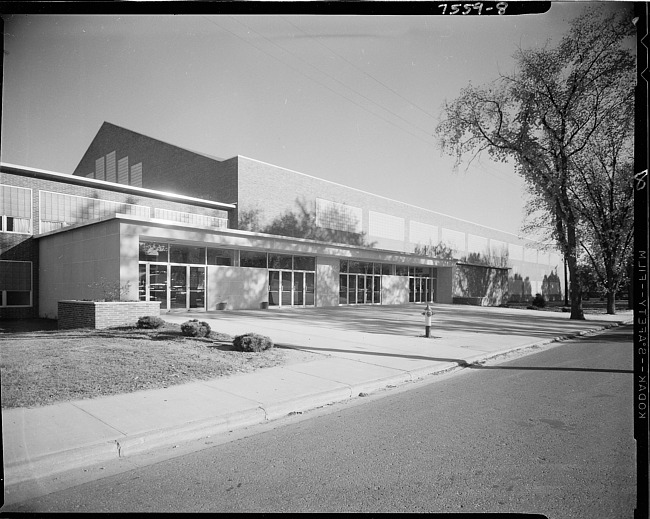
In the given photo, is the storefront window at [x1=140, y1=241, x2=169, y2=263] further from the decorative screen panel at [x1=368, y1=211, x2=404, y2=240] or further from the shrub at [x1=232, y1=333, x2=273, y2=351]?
the decorative screen panel at [x1=368, y1=211, x2=404, y2=240]

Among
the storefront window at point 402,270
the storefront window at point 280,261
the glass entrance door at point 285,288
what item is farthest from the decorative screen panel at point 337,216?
the glass entrance door at point 285,288

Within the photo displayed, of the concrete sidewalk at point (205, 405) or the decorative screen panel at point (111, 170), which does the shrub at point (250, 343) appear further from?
the decorative screen panel at point (111, 170)

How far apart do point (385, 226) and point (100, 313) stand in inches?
949

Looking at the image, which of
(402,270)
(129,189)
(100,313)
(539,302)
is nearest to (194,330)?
(100,313)

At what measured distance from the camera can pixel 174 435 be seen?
4.01m

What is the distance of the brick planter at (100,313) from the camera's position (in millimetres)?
10969

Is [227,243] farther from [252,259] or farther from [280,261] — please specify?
[280,261]

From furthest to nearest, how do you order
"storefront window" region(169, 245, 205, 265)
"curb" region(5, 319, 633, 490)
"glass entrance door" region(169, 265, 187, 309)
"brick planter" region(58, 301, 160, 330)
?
"storefront window" region(169, 245, 205, 265), "glass entrance door" region(169, 265, 187, 309), "brick planter" region(58, 301, 160, 330), "curb" region(5, 319, 633, 490)

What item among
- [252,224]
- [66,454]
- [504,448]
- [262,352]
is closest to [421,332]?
[262,352]

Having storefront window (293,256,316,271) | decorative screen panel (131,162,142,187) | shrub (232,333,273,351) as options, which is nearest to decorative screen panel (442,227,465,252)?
storefront window (293,256,316,271)

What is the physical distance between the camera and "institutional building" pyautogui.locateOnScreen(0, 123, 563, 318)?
15258mm

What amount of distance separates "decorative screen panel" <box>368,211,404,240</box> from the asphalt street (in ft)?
86.6

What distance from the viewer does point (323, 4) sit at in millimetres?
1795

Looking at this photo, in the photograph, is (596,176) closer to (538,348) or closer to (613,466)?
(613,466)
